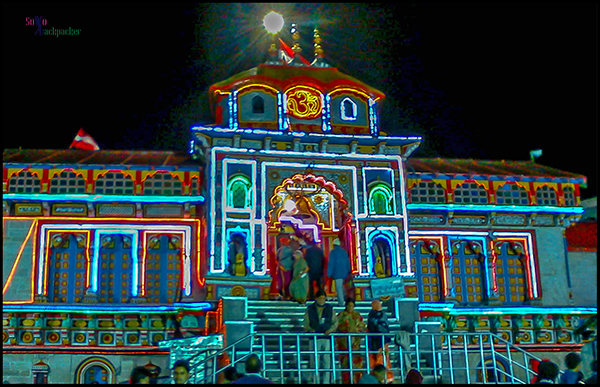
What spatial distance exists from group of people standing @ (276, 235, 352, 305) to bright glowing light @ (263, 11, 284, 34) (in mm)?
6639

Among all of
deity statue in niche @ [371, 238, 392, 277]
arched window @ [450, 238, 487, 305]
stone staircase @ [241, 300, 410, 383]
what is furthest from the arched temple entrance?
arched window @ [450, 238, 487, 305]

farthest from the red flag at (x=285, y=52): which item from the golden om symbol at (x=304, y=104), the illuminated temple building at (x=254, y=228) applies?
the golden om symbol at (x=304, y=104)

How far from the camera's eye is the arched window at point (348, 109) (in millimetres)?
22688

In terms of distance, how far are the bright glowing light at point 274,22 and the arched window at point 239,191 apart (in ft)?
18.3

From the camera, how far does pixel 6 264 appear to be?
70.1ft

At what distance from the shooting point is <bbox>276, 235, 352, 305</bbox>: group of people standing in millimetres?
19016

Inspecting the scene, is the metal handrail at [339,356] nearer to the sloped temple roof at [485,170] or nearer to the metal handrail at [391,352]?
the metal handrail at [391,352]

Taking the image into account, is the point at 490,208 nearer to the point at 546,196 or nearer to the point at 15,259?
the point at 546,196

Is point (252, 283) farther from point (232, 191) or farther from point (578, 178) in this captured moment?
point (578, 178)

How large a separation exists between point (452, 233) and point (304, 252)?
18.5ft

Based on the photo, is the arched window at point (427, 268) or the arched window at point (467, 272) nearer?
the arched window at point (427, 268)

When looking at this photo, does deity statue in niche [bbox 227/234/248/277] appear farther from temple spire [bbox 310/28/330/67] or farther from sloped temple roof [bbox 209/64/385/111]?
temple spire [bbox 310/28/330/67]

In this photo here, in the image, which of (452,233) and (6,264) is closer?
(6,264)

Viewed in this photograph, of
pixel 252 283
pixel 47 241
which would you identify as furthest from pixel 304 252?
pixel 47 241
